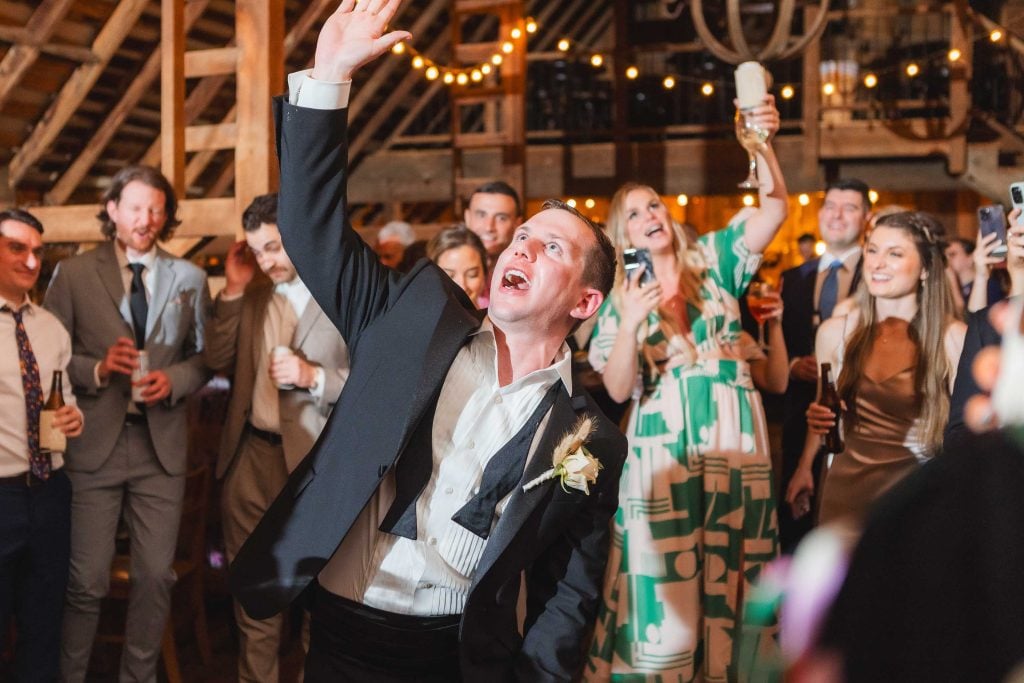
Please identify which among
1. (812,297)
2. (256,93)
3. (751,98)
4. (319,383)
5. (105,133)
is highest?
(105,133)

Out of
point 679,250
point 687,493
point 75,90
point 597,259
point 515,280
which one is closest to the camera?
point 515,280

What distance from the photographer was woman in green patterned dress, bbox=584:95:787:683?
3074 mm

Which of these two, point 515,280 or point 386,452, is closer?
point 386,452

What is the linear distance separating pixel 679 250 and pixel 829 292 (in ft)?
3.83

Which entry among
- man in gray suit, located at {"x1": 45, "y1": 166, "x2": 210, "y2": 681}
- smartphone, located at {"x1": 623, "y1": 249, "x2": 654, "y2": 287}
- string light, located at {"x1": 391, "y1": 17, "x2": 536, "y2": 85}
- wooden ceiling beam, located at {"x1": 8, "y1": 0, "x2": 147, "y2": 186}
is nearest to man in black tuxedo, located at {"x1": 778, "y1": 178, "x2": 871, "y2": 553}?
smartphone, located at {"x1": 623, "y1": 249, "x2": 654, "y2": 287}

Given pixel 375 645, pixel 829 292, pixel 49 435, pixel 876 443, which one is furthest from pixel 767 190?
pixel 49 435

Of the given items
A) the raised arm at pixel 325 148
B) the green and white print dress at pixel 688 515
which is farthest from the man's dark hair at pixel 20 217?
the green and white print dress at pixel 688 515

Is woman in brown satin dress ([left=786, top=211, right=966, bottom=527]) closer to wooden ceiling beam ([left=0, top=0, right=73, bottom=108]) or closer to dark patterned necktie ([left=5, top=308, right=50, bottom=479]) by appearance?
dark patterned necktie ([left=5, top=308, right=50, bottom=479])

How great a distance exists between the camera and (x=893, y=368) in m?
3.05

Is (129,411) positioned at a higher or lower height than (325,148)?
lower

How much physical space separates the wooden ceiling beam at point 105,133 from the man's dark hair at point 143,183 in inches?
137

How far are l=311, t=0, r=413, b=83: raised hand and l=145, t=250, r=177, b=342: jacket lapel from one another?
6.30 feet

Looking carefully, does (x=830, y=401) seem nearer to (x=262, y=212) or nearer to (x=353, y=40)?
(x=262, y=212)

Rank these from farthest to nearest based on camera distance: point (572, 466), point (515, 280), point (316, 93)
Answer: point (515, 280) → point (572, 466) → point (316, 93)
